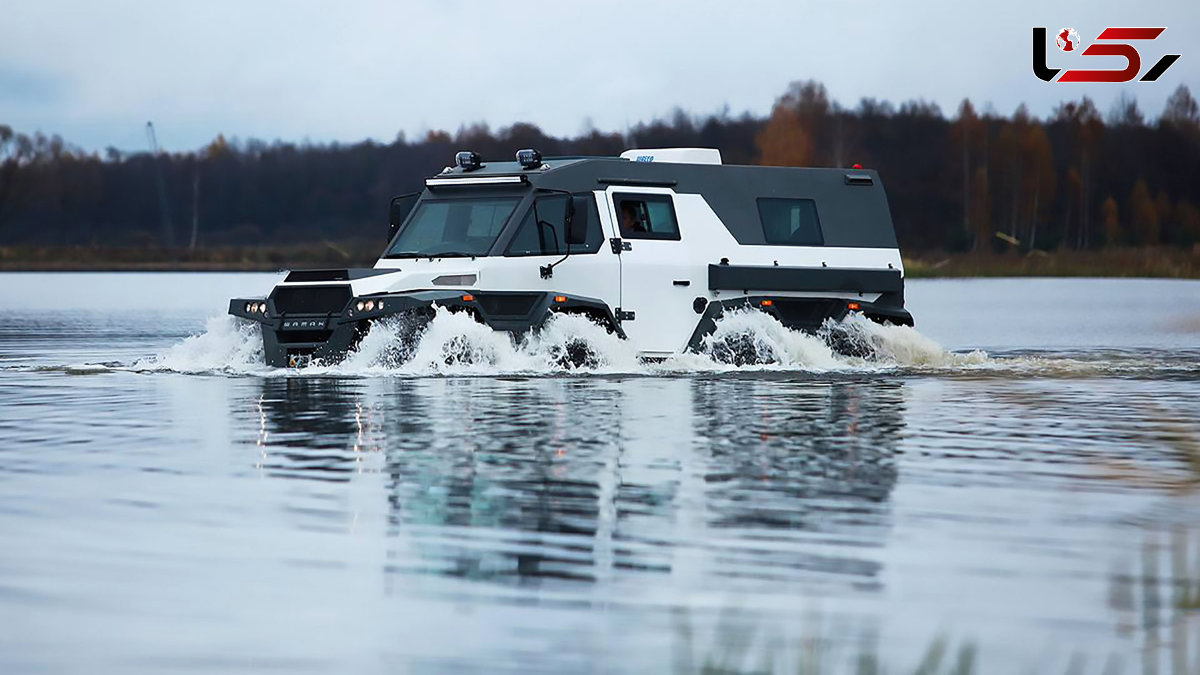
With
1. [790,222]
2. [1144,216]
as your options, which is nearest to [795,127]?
[1144,216]

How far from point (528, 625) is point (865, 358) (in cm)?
1617

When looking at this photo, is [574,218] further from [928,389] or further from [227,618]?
[227,618]

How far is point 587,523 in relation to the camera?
9.92 meters

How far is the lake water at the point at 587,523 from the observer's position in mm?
7078

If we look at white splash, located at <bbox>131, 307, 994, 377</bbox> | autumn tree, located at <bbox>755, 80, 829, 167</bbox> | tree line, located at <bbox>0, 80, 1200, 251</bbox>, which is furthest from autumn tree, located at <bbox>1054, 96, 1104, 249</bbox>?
white splash, located at <bbox>131, 307, 994, 377</bbox>

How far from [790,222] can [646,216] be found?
79.4 inches

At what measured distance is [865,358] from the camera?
23141mm

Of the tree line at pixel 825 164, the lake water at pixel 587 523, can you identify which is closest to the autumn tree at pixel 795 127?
the tree line at pixel 825 164

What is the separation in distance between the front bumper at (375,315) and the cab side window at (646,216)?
1.04 metres

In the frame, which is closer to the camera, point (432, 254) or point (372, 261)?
point (432, 254)

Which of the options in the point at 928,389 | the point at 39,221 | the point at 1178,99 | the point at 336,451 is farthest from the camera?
the point at 39,221

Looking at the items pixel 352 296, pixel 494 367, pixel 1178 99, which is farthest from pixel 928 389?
pixel 1178 99

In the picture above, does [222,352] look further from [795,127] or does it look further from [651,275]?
[795,127]

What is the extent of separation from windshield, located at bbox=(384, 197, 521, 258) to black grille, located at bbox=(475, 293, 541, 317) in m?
0.67
